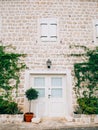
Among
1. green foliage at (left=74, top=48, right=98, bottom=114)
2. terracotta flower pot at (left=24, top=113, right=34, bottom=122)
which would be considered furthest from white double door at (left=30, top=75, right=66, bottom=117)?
terracotta flower pot at (left=24, top=113, right=34, bottom=122)

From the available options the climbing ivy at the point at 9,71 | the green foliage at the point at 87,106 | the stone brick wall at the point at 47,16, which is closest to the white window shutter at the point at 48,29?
the stone brick wall at the point at 47,16

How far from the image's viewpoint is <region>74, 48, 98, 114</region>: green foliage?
9.34 m

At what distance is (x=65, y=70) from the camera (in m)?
9.61

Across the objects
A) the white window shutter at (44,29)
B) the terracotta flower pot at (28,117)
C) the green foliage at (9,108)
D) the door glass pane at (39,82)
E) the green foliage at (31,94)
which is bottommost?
the terracotta flower pot at (28,117)

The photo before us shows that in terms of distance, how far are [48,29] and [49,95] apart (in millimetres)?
3145

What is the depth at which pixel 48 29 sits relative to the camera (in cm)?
1014

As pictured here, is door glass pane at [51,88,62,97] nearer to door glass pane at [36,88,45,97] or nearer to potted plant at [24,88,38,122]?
door glass pane at [36,88,45,97]

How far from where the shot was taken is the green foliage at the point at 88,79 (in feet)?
30.7

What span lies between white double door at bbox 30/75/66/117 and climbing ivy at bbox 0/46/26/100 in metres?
0.73

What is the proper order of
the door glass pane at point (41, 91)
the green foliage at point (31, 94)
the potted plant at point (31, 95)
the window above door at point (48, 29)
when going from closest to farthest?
the potted plant at point (31, 95), the green foliage at point (31, 94), the door glass pane at point (41, 91), the window above door at point (48, 29)

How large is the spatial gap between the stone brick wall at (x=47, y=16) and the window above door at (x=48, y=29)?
19 cm

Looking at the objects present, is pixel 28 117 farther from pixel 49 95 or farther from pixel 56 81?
pixel 56 81

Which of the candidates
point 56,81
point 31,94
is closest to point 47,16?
point 56,81

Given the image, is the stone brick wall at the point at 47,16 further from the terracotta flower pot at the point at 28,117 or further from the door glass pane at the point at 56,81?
the terracotta flower pot at the point at 28,117
